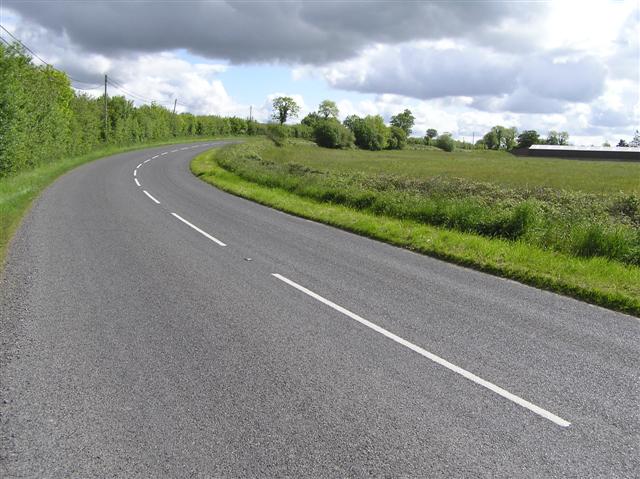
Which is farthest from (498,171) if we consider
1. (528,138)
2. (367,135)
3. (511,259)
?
(528,138)

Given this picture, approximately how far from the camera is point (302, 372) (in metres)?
5.06

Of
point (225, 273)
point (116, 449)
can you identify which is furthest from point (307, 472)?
point (225, 273)

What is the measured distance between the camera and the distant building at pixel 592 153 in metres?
100

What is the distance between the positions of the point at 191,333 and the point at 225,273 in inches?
113

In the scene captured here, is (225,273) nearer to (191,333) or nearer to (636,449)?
(191,333)

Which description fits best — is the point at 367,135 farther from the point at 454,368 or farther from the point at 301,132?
the point at 454,368

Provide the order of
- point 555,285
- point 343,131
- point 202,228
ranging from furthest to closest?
point 343,131, point 202,228, point 555,285

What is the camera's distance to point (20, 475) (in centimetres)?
346

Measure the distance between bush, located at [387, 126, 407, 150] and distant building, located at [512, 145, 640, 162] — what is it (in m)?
30.7

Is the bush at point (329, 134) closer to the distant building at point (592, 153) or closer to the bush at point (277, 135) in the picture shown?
the bush at point (277, 135)

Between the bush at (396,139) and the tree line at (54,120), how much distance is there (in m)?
58.3

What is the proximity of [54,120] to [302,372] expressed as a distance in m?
Answer: 31.9

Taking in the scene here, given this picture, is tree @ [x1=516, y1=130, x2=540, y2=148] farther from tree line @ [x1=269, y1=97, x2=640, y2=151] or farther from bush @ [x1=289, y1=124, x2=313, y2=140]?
bush @ [x1=289, y1=124, x2=313, y2=140]

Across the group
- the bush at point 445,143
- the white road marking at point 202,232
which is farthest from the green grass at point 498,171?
the bush at point 445,143
